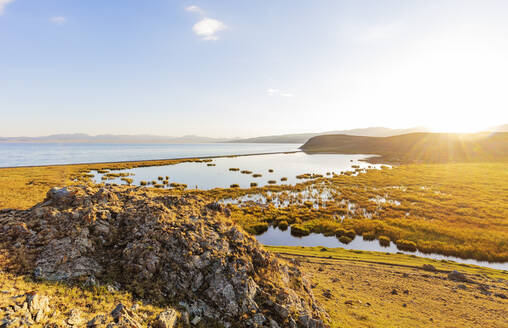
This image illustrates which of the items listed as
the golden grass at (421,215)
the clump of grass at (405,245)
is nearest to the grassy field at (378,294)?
the clump of grass at (405,245)

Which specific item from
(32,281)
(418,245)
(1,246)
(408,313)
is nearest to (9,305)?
(32,281)

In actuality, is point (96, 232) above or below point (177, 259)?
above

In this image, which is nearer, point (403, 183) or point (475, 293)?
point (475, 293)

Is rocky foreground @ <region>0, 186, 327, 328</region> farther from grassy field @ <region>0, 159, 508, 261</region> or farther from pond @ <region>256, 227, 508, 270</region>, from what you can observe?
grassy field @ <region>0, 159, 508, 261</region>

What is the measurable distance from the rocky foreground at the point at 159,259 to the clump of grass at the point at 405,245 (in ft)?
68.6

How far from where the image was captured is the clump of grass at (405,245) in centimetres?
2700

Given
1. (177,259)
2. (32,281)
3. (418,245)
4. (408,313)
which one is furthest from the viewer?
(418,245)

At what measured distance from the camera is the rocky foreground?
915 centimetres

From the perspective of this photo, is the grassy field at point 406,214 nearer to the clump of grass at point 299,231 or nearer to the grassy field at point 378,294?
the clump of grass at point 299,231

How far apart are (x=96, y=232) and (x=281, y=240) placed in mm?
23149

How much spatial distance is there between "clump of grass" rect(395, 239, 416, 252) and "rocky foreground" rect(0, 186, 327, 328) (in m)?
20.9

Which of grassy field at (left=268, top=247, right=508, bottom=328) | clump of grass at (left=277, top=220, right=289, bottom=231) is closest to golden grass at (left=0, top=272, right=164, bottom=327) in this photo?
grassy field at (left=268, top=247, right=508, bottom=328)

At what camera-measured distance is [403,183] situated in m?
67.2

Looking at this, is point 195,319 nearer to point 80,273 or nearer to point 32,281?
point 80,273
